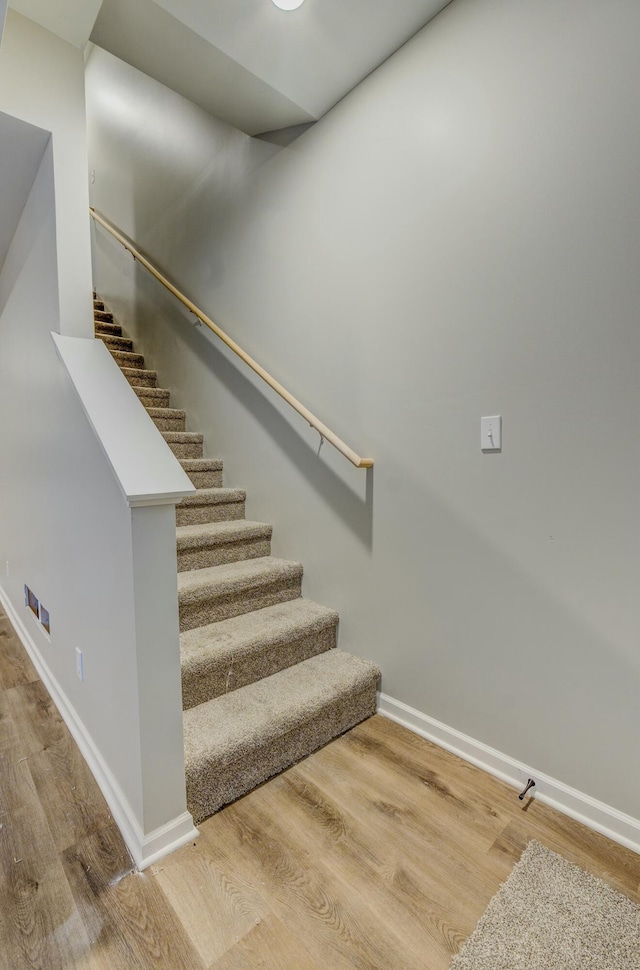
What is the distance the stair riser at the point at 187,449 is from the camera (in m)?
2.95

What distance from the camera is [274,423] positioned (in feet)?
8.14

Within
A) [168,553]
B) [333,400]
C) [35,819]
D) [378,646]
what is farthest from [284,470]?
[35,819]

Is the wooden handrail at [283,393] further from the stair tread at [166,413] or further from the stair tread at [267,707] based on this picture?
the stair tread at [267,707]

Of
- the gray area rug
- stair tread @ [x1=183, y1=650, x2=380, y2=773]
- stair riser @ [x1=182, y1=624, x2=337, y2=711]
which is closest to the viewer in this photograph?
the gray area rug

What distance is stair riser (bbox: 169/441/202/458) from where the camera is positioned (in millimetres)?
2951

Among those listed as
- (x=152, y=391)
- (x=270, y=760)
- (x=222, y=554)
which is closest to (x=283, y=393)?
(x=222, y=554)

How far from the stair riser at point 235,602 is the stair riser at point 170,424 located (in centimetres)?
152

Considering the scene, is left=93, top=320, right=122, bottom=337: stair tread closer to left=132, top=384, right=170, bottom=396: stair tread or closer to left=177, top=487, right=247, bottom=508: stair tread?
left=132, top=384, right=170, bottom=396: stair tread

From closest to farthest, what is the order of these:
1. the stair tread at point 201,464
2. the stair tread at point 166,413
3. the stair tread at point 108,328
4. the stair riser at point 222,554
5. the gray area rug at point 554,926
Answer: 1. the gray area rug at point 554,926
2. the stair riser at point 222,554
3. the stair tread at point 201,464
4. the stair tread at point 166,413
5. the stair tread at point 108,328

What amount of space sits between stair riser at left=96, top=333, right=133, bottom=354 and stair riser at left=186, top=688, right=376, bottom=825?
3.38 meters

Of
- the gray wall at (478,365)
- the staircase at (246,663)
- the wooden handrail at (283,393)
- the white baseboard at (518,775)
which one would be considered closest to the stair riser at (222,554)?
the staircase at (246,663)

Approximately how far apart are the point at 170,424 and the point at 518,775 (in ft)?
9.05

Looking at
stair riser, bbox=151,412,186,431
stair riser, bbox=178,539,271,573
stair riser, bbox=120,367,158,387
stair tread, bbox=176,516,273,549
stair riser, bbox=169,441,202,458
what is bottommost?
stair riser, bbox=178,539,271,573

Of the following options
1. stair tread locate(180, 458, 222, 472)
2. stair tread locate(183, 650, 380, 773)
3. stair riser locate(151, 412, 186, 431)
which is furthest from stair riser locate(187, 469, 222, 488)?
stair tread locate(183, 650, 380, 773)
